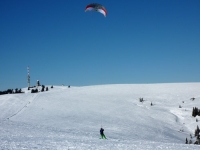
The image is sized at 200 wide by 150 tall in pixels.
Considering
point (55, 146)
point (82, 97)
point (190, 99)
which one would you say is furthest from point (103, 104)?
point (55, 146)

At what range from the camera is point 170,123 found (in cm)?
2792

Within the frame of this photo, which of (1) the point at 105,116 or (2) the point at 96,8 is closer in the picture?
(2) the point at 96,8

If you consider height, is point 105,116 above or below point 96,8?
below

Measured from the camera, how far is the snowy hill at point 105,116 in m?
19.7

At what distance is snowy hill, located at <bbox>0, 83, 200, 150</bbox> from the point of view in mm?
19720

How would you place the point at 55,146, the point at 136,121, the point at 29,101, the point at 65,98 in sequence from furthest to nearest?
the point at 65,98, the point at 29,101, the point at 136,121, the point at 55,146

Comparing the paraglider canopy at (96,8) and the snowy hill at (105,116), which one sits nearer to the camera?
the snowy hill at (105,116)

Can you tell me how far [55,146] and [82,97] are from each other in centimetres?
2273

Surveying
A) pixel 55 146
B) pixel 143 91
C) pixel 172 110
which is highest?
pixel 143 91

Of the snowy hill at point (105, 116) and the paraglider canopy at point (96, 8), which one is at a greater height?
the paraglider canopy at point (96, 8)

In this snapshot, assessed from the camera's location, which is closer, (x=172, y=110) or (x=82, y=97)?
(x=172, y=110)

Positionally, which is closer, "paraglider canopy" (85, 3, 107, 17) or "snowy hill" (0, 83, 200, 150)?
"snowy hill" (0, 83, 200, 150)

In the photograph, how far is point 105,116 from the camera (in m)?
28.6

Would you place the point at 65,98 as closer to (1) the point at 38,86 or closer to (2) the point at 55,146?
(1) the point at 38,86
